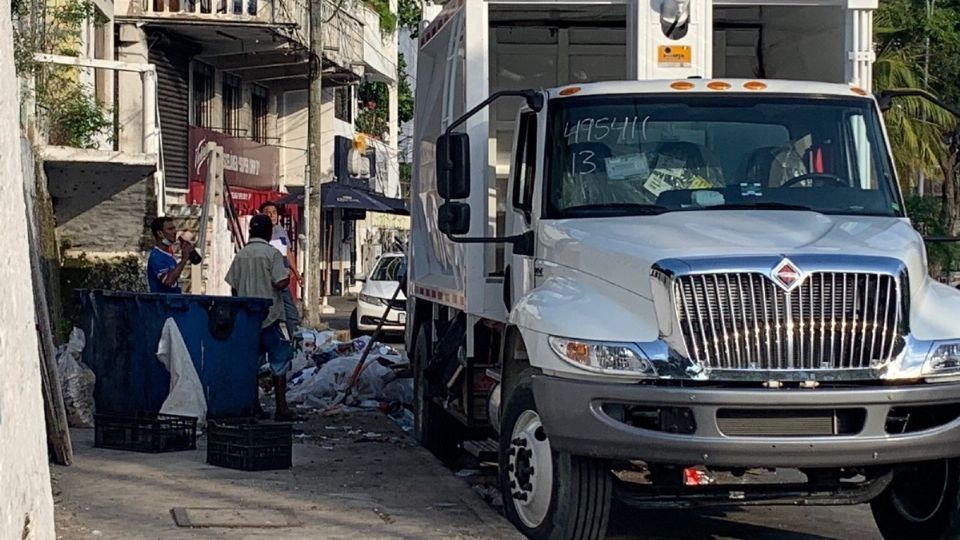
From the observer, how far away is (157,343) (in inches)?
489

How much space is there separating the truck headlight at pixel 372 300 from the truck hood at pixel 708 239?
16962 mm

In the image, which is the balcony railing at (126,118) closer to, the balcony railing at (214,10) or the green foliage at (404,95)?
the balcony railing at (214,10)

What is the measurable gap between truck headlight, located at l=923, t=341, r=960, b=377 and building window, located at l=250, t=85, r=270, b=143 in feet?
98.8

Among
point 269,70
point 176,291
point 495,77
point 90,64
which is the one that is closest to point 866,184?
point 495,77

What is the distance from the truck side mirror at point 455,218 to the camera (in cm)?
922

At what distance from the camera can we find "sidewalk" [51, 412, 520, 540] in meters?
8.45

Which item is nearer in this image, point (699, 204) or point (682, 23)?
point (699, 204)

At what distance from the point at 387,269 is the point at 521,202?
17.6 metres

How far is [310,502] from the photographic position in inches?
368

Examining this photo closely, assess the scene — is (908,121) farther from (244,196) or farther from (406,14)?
(406,14)

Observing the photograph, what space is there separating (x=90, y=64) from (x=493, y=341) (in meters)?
12.0

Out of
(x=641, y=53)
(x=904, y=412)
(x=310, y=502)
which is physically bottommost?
(x=310, y=502)

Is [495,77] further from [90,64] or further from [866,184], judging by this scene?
[90,64]

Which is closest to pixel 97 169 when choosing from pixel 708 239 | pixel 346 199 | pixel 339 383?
pixel 339 383
